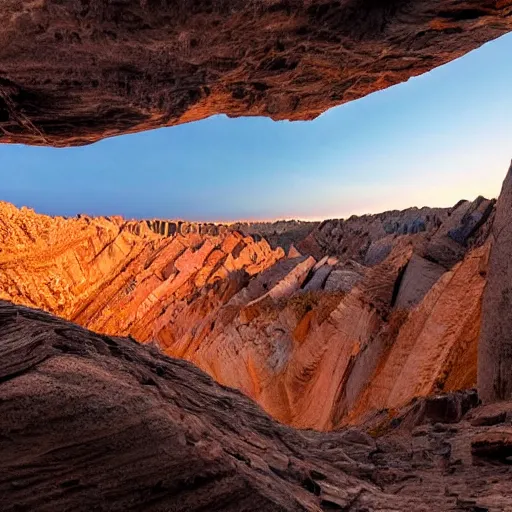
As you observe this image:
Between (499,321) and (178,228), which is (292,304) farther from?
(178,228)

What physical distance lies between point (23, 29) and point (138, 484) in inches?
268

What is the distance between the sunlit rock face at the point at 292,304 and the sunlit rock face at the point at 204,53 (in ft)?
24.3

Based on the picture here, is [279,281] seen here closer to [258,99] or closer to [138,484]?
[258,99]

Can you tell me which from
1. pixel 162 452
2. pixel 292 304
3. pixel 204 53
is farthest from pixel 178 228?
pixel 162 452

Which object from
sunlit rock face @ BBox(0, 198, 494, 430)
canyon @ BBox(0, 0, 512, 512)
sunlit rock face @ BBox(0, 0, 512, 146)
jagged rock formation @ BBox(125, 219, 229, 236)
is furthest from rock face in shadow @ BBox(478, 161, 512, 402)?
jagged rock formation @ BBox(125, 219, 229, 236)

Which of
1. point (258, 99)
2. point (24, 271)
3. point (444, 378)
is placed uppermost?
point (258, 99)

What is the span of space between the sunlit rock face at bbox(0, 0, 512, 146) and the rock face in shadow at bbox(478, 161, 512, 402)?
4.09m

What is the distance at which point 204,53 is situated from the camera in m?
7.79

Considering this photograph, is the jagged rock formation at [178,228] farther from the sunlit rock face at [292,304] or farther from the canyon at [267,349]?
the canyon at [267,349]

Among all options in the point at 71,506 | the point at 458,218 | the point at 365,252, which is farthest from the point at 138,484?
the point at 365,252

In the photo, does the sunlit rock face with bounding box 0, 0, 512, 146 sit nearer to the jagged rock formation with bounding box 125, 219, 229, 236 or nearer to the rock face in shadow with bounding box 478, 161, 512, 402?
the rock face in shadow with bounding box 478, 161, 512, 402

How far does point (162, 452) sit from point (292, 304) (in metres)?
16.4

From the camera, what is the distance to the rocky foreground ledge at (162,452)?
13.2 feet

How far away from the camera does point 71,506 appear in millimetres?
3920
